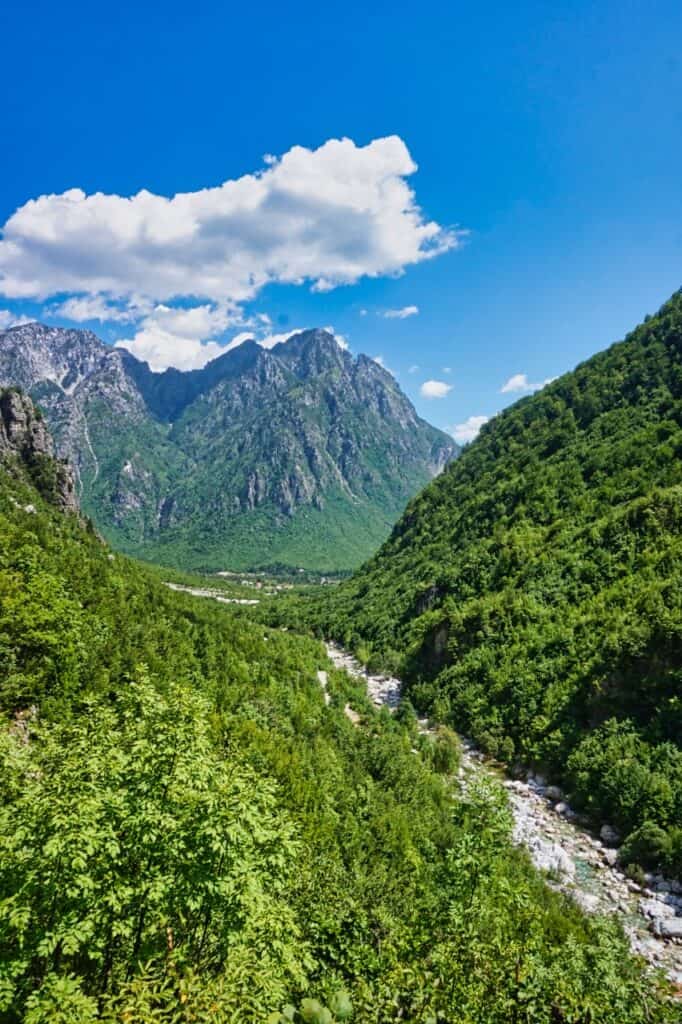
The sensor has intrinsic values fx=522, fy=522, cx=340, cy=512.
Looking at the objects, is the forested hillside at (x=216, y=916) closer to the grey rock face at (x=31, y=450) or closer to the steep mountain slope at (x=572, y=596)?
the steep mountain slope at (x=572, y=596)

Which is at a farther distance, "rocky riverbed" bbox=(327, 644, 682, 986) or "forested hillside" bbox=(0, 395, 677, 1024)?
"rocky riverbed" bbox=(327, 644, 682, 986)

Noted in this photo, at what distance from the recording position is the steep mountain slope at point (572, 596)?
34438mm

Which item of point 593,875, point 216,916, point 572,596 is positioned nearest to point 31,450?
point 572,596

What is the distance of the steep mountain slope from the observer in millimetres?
34438

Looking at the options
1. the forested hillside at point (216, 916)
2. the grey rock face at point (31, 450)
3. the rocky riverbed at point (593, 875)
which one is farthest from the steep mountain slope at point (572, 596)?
the grey rock face at point (31, 450)

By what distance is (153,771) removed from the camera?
992 centimetres

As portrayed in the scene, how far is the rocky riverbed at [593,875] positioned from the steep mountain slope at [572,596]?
151cm

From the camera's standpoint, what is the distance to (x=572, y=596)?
49719 mm

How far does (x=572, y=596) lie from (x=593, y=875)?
25.6m

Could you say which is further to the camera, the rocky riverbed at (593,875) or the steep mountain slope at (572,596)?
the steep mountain slope at (572,596)

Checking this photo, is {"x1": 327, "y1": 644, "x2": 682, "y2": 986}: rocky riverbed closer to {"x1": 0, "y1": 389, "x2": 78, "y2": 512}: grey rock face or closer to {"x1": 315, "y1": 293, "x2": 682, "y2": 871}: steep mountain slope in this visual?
{"x1": 315, "y1": 293, "x2": 682, "y2": 871}: steep mountain slope

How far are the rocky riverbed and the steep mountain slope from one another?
1.51m

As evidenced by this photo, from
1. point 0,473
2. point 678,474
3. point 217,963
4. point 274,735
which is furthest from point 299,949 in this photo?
point 0,473

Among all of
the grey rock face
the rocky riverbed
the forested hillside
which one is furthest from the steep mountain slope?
the grey rock face
